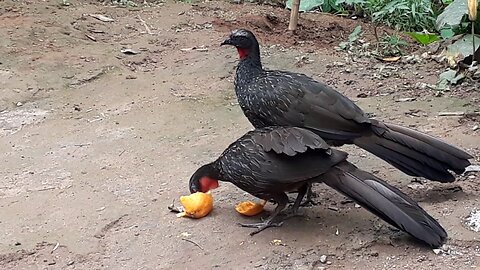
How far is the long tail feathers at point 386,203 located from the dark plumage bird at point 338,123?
42cm

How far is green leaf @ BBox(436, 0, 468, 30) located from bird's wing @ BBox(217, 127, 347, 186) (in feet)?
9.48

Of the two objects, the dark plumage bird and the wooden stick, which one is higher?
the dark plumage bird

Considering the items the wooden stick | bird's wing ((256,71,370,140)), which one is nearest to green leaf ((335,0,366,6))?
the wooden stick

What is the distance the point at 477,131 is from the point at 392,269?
1.96m

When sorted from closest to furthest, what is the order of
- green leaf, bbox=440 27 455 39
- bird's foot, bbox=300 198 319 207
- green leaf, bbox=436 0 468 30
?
1. bird's foot, bbox=300 198 319 207
2. green leaf, bbox=436 0 468 30
3. green leaf, bbox=440 27 455 39

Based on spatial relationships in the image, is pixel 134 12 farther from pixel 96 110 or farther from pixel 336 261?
pixel 336 261

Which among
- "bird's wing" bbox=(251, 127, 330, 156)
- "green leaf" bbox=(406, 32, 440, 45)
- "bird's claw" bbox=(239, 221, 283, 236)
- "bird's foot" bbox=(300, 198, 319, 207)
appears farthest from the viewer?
"green leaf" bbox=(406, 32, 440, 45)

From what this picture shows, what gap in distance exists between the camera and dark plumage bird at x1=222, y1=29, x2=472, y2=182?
399 cm

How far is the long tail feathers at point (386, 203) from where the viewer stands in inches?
136

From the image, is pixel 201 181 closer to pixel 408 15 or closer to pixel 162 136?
pixel 162 136

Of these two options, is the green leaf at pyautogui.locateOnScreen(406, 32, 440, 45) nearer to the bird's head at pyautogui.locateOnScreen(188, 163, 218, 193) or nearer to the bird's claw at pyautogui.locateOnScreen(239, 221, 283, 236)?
the bird's head at pyautogui.locateOnScreen(188, 163, 218, 193)

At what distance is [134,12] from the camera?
918 centimetres

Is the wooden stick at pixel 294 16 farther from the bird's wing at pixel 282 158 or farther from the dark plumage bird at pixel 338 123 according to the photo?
the bird's wing at pixel 282 158

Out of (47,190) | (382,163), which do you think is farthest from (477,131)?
(47,190)
